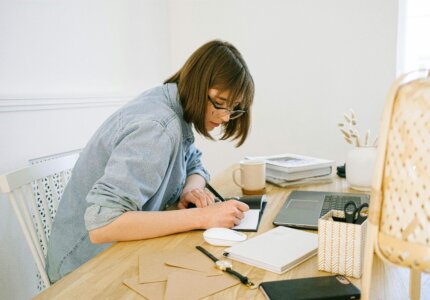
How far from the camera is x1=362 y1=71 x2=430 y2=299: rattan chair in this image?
1.40ft

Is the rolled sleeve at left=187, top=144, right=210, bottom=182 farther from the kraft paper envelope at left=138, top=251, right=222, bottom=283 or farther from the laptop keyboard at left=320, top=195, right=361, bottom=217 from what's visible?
the kraft paper envelope at left=138, top=251, right=222, bottom=283

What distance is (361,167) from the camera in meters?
1.33

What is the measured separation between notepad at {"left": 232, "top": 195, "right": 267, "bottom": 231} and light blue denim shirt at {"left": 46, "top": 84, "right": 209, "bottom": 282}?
236 mm

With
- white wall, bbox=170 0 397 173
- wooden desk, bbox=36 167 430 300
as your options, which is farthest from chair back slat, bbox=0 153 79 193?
white wall, bbox=170 0 397 173

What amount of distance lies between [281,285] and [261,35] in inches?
89.1

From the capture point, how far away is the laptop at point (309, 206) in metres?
1.00

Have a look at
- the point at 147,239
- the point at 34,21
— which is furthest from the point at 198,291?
the point at 34,21

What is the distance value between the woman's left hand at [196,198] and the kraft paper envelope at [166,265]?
314 millimetres

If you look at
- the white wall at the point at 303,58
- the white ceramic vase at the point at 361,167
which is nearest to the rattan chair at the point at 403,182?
the white ceramic vase at the point at 361,167

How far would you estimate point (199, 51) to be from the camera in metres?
1.19

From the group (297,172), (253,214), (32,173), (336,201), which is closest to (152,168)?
(253,214)

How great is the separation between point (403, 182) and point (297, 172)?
1.02 m

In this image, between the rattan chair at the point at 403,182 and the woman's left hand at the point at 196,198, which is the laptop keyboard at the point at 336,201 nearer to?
the woman's left hand at the point at 196,198

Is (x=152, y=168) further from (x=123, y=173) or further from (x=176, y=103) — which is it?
(x=176, y=103)
